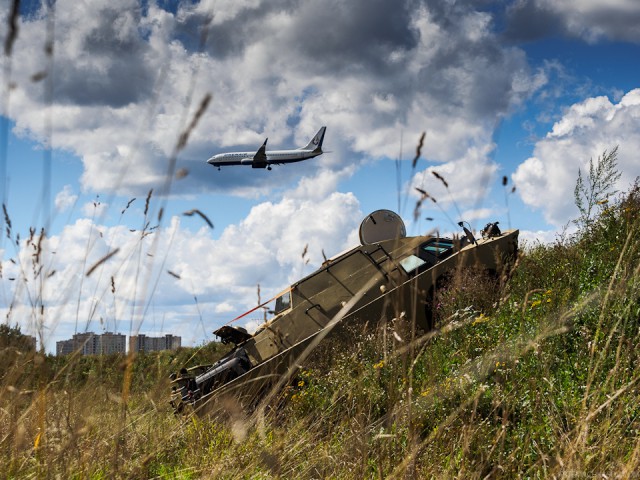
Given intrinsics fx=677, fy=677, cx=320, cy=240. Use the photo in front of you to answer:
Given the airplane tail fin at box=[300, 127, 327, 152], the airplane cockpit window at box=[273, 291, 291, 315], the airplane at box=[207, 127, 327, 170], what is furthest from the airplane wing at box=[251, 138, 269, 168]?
the airplane cockpit window at box=[273, 291, 291, 315]

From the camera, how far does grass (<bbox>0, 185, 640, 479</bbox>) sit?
9.50ft

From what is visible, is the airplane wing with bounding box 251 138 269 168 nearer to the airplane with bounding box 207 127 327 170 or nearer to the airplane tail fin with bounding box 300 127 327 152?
the airplane with bounding box 207 127 327 170

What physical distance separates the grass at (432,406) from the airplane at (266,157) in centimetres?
4578

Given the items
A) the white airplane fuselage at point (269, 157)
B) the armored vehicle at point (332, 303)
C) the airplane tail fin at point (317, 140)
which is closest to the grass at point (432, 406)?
the armored vehicle at point (332, 303)

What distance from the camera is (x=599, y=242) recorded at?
8.23m

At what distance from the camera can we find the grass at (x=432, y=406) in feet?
9.50

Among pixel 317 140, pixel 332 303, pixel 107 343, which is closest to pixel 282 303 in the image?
pixel 332 303

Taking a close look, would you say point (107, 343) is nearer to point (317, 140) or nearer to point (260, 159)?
point (260, 159)

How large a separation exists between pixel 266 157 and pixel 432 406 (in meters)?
52.3

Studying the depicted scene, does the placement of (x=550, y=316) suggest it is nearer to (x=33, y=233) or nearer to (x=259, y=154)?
(x=33, y=233)

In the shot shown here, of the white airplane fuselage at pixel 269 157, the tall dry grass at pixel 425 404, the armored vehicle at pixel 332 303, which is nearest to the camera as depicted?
the tall dry grass at pixel 425 404

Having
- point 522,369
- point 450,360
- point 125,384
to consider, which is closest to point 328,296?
point 450,360

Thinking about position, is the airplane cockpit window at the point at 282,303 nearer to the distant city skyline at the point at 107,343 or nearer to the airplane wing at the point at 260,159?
the distant city skyline at the point at 107,343

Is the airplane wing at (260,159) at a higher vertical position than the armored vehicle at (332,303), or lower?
higher
